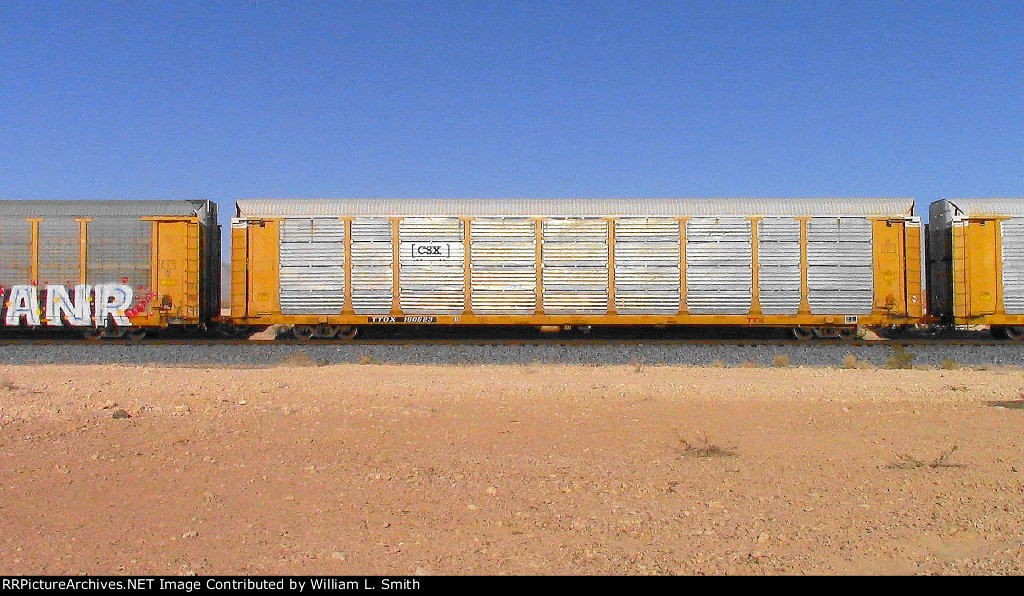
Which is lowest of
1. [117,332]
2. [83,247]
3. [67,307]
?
[117,332]

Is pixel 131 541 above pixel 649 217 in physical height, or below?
below

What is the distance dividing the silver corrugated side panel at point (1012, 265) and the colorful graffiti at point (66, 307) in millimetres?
19298

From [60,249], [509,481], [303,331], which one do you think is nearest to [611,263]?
[303,331]

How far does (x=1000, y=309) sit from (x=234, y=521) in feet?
55.6

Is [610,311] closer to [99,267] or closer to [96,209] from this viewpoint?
[99,267]

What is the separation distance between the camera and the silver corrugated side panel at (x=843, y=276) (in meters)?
16.4

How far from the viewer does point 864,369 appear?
14672 millimetres

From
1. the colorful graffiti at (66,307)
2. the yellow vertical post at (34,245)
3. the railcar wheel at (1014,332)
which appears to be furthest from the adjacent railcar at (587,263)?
the yellow vertical post at (34,245)

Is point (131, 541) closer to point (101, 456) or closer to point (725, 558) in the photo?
point (101, 456)

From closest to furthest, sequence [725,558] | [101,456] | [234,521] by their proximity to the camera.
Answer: [725,558] < [234,521] < [101,456]

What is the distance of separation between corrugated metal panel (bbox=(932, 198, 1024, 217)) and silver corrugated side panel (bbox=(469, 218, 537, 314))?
9483 millimetres

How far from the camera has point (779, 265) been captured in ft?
53.8

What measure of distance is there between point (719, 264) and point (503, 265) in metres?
4.76

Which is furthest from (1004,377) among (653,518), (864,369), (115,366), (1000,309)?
(115,366)
